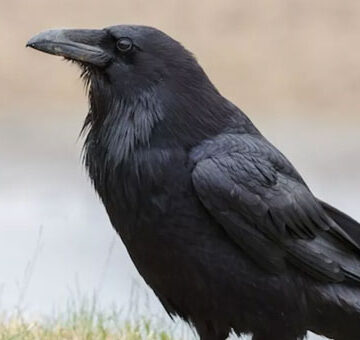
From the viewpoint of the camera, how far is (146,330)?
4.03 meters

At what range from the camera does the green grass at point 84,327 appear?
393 centimetres

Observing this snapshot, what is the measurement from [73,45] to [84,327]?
4.00 feet

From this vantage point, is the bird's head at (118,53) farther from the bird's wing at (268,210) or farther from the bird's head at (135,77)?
the bird's wing at (268,210)

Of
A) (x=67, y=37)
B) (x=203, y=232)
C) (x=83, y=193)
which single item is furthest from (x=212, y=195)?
(x=83, y=193)

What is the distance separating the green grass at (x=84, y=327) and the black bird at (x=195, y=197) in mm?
719

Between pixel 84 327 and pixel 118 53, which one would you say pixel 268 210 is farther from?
pixel 84 327

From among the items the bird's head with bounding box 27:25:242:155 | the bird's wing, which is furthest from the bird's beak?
the bird's wing

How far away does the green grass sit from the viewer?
3.93 meters

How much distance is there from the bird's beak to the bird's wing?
369 millimetres

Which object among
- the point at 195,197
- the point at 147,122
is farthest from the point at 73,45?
the point at 195,197

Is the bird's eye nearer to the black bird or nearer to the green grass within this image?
the black bird

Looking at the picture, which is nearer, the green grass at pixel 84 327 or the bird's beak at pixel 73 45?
the bird's beak at pixel 73 45

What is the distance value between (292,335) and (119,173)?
0.66 m

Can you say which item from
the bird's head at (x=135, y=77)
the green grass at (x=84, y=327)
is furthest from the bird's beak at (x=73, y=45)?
the green grass at (x=84, y=327)
